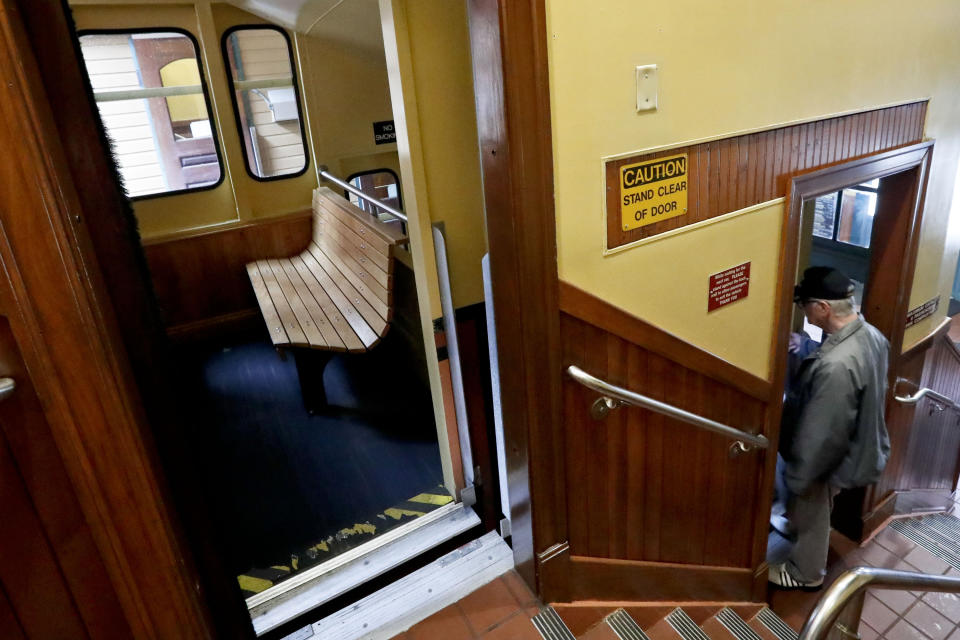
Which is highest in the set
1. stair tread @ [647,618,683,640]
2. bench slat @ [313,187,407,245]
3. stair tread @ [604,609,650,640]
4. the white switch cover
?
the white switch cover

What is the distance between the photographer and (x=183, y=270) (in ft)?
16.3

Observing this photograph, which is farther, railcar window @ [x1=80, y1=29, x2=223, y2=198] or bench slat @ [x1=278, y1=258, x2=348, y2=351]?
railcar window @ [x1=80, y1=29, x2=223, y2=198]

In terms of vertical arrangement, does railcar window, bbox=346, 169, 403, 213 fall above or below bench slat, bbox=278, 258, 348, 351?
above

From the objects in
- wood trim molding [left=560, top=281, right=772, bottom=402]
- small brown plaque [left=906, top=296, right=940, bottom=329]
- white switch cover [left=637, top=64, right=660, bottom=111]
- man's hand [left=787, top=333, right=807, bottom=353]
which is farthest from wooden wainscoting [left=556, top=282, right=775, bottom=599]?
small brown plaque [left=906, top=296, right=940, bottom=329]

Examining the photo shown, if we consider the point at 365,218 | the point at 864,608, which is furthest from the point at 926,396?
the point at 365,218

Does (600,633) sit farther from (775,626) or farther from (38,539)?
(38,539)

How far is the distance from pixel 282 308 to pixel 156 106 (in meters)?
2.42

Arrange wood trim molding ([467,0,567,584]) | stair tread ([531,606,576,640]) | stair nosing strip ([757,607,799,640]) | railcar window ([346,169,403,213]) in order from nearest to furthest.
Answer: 1. wood trim molding ([467,0,567,584])
2. stair tread ([531,606,576,640])
3. stair nosing strip ([757,607,799,640])
4. railcar window ([346,169,403,213])

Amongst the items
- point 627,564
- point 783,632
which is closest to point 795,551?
point 783,632

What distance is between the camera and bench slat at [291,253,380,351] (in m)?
3.48

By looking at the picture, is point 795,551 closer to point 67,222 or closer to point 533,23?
point 533,23

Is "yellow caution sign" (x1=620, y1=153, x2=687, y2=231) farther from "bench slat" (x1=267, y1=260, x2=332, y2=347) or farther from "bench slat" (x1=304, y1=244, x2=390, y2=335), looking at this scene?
"bench slat" (x1=267, y1=260, x2=332, y2=347)

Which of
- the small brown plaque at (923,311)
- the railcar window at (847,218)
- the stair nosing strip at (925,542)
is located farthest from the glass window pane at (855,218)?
the stair nosing strip at (925,542)

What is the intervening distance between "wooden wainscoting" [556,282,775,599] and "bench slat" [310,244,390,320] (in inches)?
64.2
